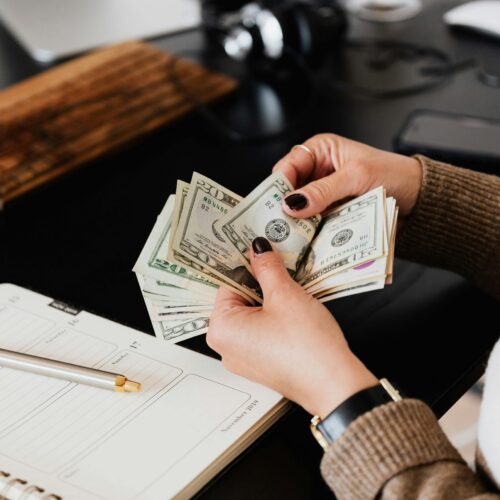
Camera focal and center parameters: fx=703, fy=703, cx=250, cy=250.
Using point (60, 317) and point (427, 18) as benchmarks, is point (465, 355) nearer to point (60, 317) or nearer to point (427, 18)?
point (60, 317)

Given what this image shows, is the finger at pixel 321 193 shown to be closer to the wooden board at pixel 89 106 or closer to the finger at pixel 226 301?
the finger at pixel 226 301

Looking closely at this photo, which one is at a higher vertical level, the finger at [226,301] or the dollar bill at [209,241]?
the dollar bill at [209,241]

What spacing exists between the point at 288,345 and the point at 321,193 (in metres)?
0.22

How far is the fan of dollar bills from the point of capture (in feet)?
2.30

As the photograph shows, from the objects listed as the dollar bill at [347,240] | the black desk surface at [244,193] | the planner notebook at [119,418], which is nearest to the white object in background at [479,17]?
the black desk surface at [244,193]

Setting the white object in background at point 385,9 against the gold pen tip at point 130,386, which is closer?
the gold pen tip at point 130,386

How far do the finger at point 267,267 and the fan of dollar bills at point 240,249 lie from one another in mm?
25

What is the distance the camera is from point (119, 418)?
0.63 meters

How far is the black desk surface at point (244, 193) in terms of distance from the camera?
662 mm

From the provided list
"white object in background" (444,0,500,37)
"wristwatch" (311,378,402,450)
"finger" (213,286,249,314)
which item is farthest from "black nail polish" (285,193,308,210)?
"white object in background" (444,0,500,37)

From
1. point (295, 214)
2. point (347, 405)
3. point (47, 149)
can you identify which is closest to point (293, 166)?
point (295, 214)

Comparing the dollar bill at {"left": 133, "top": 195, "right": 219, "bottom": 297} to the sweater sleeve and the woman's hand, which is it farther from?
the sweater sleeve

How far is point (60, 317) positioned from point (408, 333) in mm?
379

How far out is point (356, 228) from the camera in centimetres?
73
